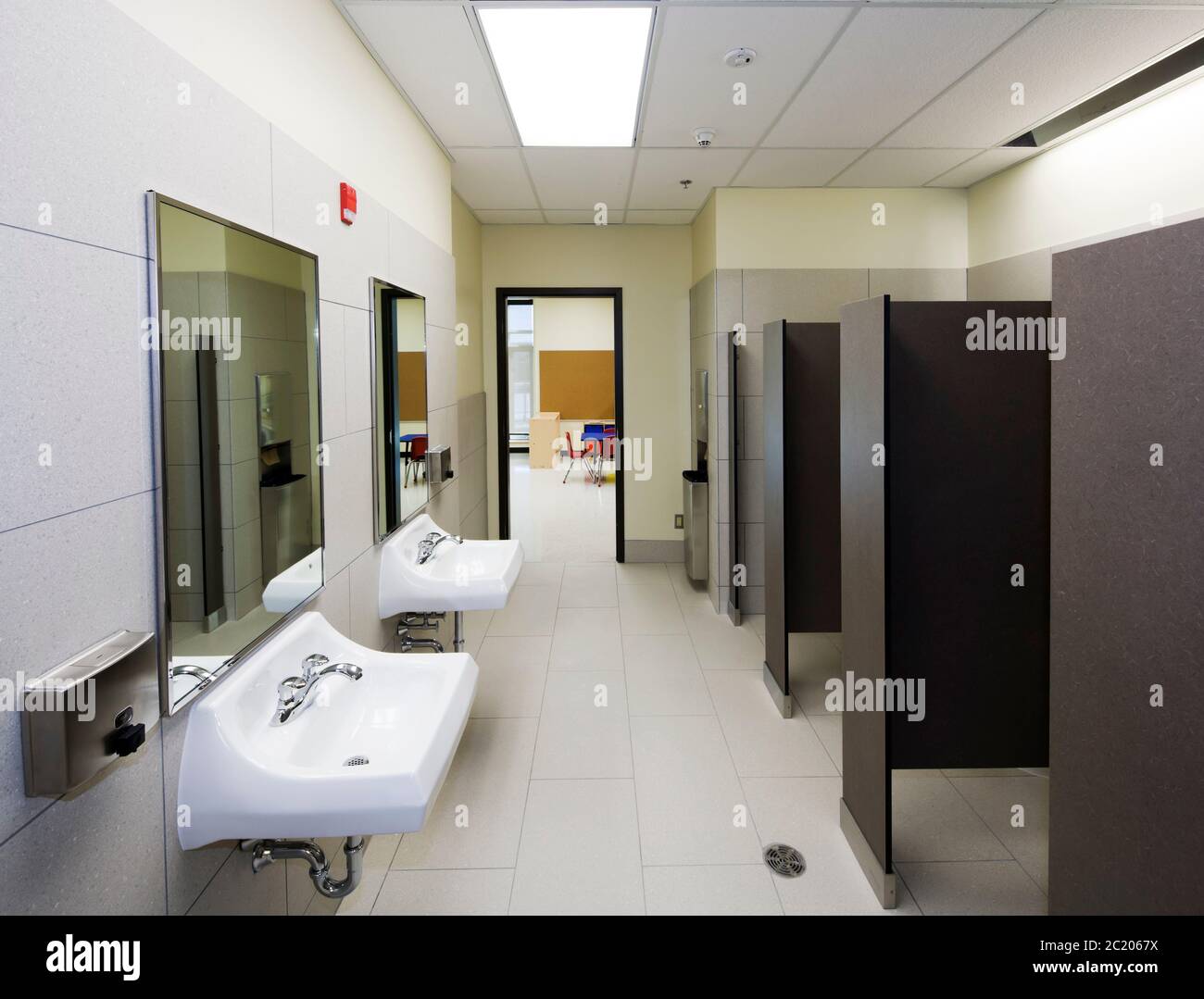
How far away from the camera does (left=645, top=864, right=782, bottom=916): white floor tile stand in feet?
6.66

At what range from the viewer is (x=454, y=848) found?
231 cm

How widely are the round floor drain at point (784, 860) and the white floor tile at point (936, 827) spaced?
294 millimetres

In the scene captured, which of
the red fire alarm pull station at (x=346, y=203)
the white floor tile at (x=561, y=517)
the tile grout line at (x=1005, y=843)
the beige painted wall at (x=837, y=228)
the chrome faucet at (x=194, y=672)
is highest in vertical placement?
the beige painted wall at (x=837, y=228)

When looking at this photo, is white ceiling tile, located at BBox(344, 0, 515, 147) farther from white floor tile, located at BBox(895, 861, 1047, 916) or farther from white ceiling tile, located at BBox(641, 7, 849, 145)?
white floor tile, located at BBox(895, 861, 1047, 916)

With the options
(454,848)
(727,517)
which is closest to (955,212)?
(727,517)

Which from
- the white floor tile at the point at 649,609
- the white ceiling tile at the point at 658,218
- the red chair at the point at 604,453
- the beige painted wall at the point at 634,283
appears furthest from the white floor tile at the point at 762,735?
the red chair at the point at 604,453

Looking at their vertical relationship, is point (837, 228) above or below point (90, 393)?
above

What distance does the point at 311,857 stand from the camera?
154cm

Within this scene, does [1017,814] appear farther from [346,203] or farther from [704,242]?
[704,242]

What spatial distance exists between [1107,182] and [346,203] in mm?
3364

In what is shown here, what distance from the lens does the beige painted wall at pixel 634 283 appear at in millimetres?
5551

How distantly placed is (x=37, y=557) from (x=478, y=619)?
11.8ft

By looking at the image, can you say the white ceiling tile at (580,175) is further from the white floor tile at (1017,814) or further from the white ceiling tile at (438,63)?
the white floor tile at (1017,814)

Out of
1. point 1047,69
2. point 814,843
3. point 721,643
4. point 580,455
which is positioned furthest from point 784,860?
point 580,455
